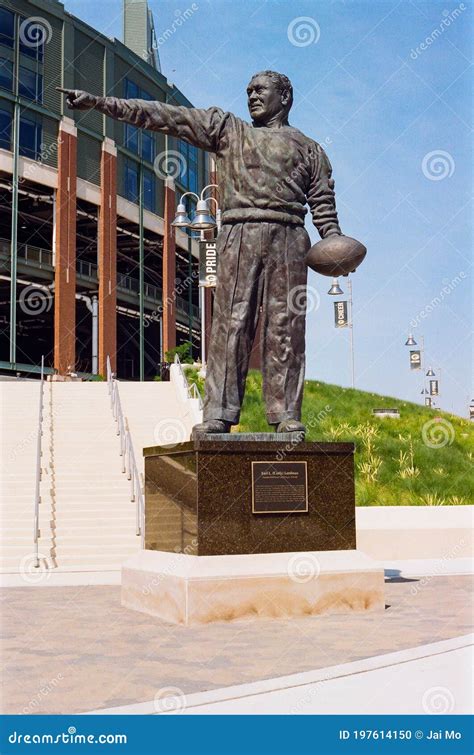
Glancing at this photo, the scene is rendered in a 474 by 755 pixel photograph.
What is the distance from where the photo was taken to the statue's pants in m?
8.29

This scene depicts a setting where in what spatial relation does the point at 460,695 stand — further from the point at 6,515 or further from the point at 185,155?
the point at 185,155

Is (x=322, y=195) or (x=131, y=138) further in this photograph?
(x=131, y=138)

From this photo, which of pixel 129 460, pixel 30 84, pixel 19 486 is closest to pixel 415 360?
pixel 30 84

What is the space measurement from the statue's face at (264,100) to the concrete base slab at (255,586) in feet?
14.0

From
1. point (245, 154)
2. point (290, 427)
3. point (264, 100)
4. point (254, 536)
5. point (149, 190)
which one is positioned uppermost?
point (149, 190)

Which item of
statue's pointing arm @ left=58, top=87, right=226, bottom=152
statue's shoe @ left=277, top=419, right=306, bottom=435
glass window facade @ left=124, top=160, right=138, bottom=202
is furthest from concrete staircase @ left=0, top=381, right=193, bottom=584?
glass window facade @ left=124, top=160, right=138, bottom=202

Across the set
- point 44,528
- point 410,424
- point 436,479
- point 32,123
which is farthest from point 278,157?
point 32,123

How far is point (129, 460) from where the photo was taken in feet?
53.7

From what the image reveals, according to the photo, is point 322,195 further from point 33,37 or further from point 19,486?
point 33,37

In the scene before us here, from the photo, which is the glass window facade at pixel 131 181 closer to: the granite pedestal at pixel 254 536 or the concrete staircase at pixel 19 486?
the concrete staircase at pixel 19 486

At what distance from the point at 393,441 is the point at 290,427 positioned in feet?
37.2

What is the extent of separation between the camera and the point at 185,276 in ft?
187

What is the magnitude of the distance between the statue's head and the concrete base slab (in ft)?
14.1

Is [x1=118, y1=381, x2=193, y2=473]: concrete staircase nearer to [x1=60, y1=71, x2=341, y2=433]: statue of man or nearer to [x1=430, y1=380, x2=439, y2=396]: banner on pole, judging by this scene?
[x1=60, y1=71, x2=341, y2=433]: statue of man
